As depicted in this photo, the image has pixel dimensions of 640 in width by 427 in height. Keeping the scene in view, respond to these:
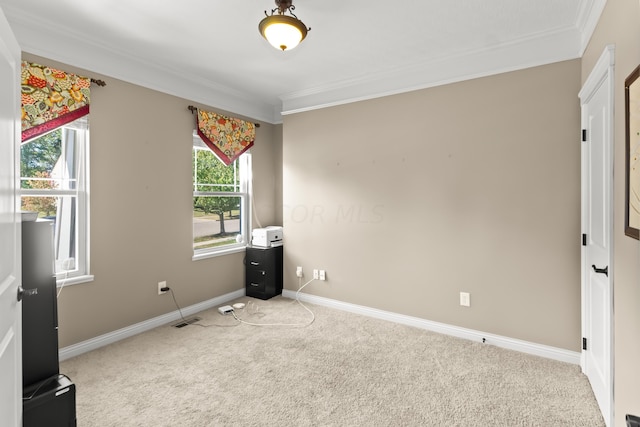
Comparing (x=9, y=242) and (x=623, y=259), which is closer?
(x=9, y=242)

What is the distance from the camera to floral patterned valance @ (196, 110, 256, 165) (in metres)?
3.71

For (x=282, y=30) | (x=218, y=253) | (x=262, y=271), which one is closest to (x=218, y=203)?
(x=218, y=253)

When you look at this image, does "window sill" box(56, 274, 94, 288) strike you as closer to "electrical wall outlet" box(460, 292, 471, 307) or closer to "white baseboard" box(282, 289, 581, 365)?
"white baseboard" box(282, 289, 581, 365)

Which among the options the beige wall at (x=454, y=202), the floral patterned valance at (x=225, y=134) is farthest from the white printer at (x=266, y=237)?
the floral patterned valance at (x=225, y=134)

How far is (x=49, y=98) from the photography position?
8.29ft

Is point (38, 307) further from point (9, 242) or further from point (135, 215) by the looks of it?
point (135, 215)

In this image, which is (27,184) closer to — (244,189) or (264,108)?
(244,189)

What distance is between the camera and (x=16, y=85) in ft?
5.30

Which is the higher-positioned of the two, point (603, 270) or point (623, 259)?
point (623, 259)

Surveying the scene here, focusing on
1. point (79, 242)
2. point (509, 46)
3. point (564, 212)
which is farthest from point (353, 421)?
point (509, 46)

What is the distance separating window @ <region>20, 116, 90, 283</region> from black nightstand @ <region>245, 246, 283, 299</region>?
180 centimetres

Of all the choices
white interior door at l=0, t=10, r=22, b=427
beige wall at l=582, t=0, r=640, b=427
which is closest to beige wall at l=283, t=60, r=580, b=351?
beige wall at l=582, t=0, r=640, b=427

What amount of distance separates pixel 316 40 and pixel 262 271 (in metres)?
2.66

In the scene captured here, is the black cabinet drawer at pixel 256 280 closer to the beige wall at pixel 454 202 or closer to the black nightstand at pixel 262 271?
the black nightstand at pixel 262 271
